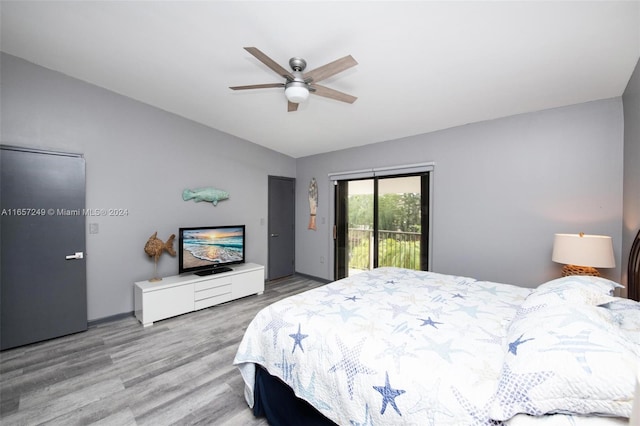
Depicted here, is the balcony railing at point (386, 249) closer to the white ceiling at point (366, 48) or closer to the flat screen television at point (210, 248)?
the white ceiling at point (366, 48)

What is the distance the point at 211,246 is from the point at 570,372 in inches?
153

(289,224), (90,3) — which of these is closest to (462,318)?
(90,3)

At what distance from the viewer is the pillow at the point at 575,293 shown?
4.49 ft

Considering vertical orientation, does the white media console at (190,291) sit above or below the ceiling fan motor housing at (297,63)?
below

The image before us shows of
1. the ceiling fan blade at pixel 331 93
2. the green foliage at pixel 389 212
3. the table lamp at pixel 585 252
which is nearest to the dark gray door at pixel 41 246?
the ceiling fan blade at pixel 331 93

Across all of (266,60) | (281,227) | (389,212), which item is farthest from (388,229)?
(266,60)

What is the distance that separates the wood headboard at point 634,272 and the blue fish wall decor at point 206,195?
15.0 feet

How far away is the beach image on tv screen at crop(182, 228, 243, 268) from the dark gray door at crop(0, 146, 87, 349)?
1.10 m

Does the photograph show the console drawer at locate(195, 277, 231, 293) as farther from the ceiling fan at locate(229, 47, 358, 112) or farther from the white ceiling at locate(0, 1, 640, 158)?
the ceiling fan at locate(229, 47, 358, 112)

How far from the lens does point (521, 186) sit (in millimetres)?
2857

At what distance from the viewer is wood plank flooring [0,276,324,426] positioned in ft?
5.70

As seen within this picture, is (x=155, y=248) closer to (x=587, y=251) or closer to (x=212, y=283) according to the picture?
(x=212, y=283)

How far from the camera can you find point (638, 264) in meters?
1.85

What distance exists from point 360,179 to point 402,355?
3480 millimetres
